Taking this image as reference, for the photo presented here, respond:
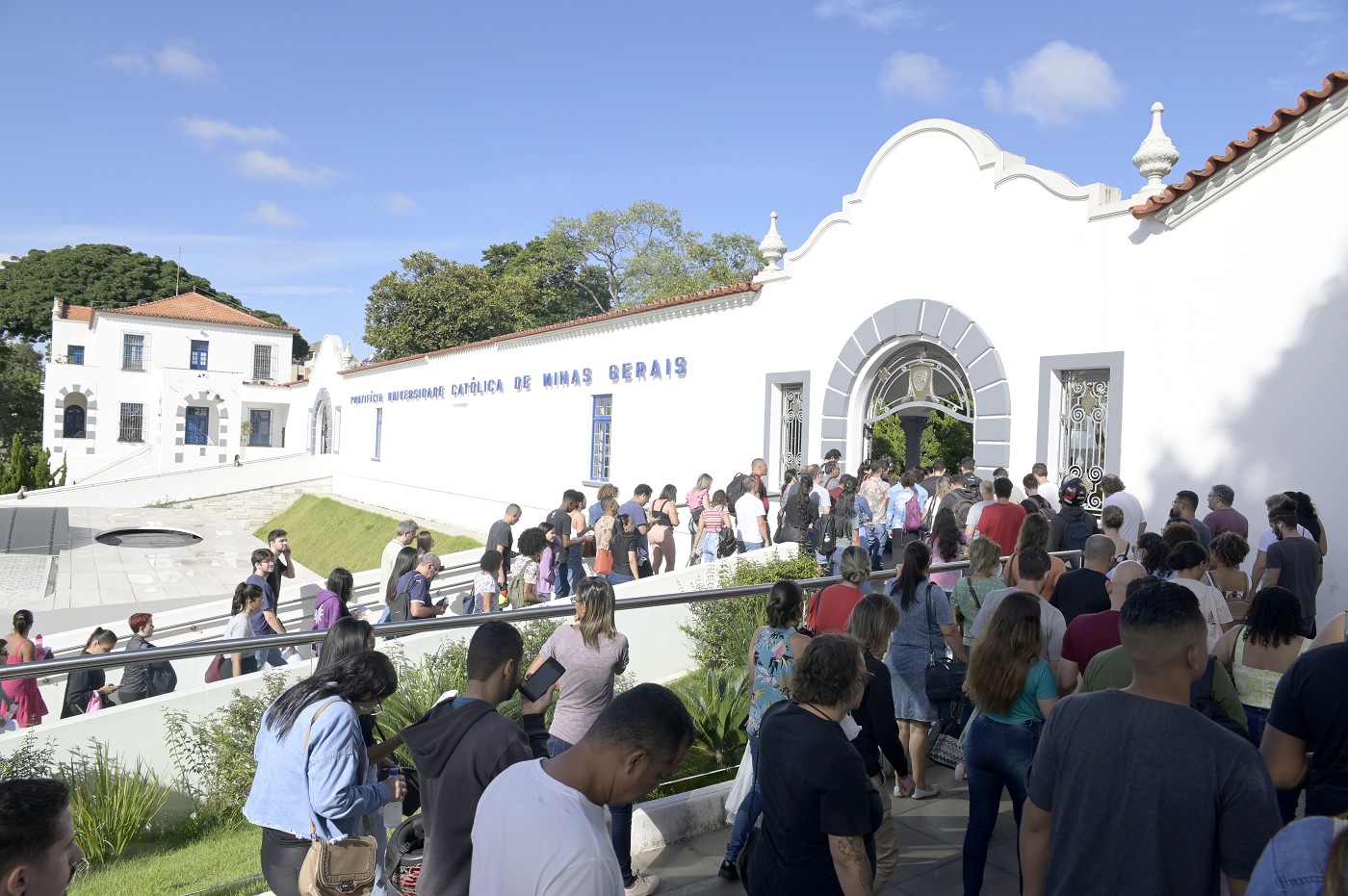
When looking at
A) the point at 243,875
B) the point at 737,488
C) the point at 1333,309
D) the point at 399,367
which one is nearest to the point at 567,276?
the point at 399,367

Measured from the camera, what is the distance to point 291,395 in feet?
158

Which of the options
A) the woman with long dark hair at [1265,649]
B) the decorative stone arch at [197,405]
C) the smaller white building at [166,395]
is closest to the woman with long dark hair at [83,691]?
the woman with long dark hair at [1265,649]

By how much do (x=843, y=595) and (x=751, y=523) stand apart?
6.74 meters

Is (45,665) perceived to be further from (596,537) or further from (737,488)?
(737,488)

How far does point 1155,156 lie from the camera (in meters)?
11.4

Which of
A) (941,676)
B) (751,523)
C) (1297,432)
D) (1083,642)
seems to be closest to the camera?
(1083,642)

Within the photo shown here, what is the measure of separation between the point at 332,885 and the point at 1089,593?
474 centimetres

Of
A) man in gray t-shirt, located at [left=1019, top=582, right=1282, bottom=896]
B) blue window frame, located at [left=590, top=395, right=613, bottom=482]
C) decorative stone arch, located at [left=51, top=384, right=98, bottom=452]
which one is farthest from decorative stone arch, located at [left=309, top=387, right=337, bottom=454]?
man in gray t-shirt, located at [left=1019, top=582, right=1282, bottom=896]

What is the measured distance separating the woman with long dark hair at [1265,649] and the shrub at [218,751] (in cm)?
511

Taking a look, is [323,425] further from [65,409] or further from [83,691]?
[83,691]

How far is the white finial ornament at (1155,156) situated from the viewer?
11344 mm

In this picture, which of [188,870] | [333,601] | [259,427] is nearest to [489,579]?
[333,601]

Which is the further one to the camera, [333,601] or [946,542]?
[333,601]

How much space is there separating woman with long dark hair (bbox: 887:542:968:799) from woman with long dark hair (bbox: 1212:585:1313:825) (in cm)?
164
